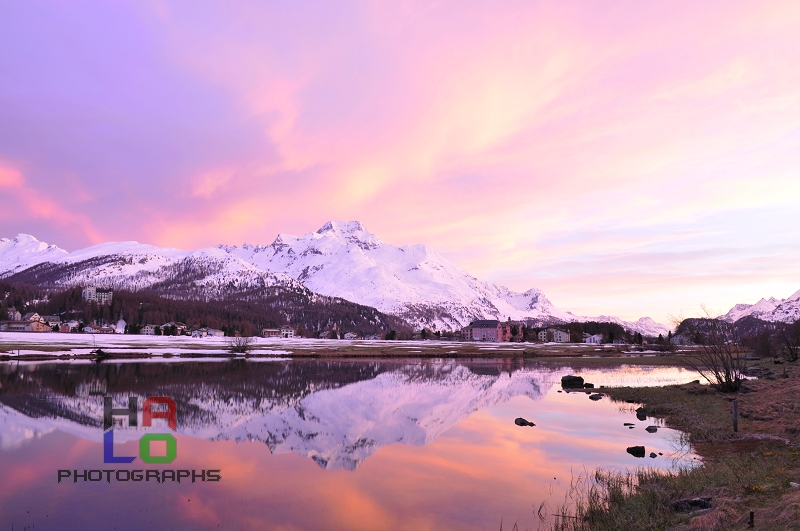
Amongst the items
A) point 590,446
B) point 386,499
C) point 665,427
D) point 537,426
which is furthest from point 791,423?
point 386,499

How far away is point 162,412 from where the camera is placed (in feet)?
118

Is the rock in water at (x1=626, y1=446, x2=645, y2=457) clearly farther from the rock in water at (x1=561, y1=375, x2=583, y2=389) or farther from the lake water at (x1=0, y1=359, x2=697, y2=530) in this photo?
the rock in water at (x1=561, y1=375, x2=583, y2=389)

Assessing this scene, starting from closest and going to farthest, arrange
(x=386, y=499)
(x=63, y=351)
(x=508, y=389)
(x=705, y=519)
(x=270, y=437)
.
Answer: (x=705, y=519), (x=386, y=499), (x=270, y=437), (x=508, y=389), (x=63, y=351)

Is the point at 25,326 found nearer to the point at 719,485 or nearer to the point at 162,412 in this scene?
the point at 162,412

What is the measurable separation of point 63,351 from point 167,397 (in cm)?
6985

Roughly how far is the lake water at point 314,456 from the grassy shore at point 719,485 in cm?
167

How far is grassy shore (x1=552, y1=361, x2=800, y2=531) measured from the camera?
13.1 m

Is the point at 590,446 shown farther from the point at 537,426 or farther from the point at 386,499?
the point at 386,499

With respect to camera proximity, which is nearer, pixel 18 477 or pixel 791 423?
pixel 18 477

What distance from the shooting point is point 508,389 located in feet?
181

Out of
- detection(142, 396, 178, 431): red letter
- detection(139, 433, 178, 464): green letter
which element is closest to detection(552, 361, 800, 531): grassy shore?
detection(139, 433, 178, 464): green letter

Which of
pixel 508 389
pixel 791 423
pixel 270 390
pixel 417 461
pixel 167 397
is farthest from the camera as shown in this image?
pixel 508 389

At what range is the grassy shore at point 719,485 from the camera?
42.9ft

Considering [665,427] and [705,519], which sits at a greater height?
[705,519]
